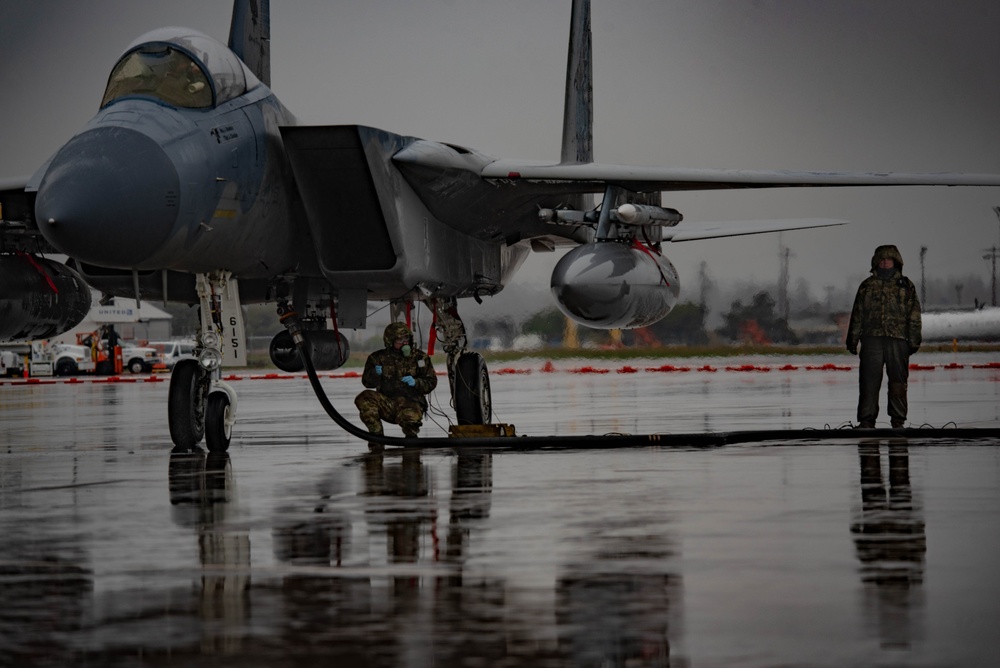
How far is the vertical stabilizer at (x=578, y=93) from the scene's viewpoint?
59.1 feet

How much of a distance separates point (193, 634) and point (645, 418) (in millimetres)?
12464

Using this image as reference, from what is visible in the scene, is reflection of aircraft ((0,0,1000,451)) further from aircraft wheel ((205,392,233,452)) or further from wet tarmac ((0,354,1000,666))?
wet tarmac ((0,354,1000,666))

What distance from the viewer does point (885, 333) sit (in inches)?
509

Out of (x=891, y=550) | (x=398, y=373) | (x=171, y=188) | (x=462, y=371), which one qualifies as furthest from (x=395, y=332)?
(x=891, y=550)

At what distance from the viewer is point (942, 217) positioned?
3869 centimetres

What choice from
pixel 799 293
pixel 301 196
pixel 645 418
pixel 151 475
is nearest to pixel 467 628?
pixel 151 475

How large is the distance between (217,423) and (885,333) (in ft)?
18.6

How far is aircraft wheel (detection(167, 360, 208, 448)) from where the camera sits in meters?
12.2

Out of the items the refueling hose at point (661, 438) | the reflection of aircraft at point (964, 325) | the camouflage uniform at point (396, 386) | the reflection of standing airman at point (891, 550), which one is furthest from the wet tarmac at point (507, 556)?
the reflection of aircraft at point (964, 325)

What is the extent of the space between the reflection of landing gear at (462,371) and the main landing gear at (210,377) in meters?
3.00

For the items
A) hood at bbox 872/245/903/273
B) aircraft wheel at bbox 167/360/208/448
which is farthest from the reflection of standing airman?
aircraft wheel at bbox 167/360/208/448

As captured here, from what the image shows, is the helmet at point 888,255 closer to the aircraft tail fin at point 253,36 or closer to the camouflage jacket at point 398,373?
the camouflage jacket at point 398,373

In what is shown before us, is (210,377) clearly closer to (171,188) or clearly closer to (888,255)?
(171,188)

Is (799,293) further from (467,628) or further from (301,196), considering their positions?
(467,628)
